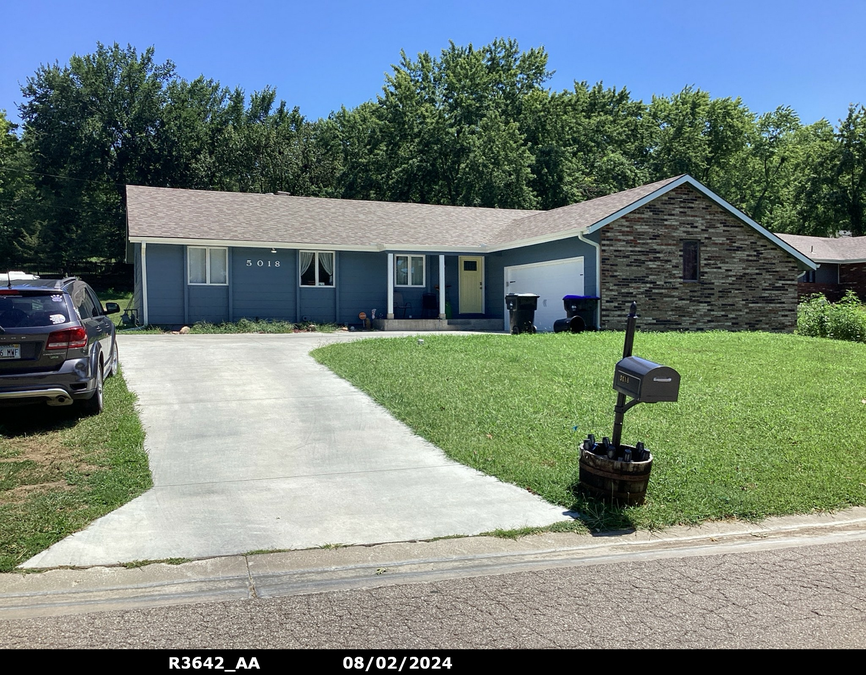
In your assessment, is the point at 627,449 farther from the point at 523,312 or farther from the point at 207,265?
the point at 207,265

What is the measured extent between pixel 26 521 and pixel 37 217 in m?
42.1

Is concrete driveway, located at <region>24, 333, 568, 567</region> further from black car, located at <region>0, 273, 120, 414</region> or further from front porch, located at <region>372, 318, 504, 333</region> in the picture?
front porch, located at <region>372, 318, 504, 333</region>

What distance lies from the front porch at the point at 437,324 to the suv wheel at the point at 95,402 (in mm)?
14237

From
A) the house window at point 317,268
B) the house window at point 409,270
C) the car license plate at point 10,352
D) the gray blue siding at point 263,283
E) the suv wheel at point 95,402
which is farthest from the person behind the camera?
the house window at point 409,270

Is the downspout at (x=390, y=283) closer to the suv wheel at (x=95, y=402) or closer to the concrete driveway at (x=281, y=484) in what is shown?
the concrete driveway at (x=281, y=484)

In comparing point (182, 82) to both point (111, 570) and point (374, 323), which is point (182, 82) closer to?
point (374, 323)

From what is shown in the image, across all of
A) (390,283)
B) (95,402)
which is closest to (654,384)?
(95,402)

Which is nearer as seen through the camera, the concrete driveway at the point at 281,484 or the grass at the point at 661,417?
the concrete driveway at the point at 281,484

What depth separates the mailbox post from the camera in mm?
5188

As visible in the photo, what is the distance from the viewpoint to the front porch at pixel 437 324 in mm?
22641

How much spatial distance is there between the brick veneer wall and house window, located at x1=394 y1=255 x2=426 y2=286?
7.26m

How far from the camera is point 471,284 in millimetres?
25328

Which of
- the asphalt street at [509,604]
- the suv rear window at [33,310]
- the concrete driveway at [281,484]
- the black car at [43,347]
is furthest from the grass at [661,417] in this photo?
the suv rear window at [33,310]

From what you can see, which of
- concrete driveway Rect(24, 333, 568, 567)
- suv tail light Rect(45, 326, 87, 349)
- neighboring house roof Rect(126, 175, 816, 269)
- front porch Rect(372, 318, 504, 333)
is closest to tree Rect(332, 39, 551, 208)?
neighboring house roof Rect(126, 175, 816, 269)
